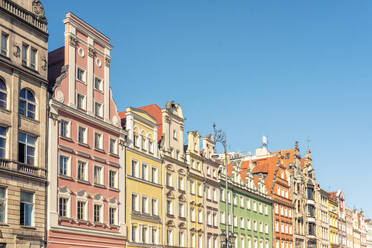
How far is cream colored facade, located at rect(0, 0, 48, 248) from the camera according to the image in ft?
145

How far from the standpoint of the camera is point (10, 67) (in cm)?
4556

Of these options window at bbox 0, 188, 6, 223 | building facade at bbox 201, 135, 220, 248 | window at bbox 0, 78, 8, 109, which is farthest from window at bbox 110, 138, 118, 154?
building facade at bbox 201, 135, 220, 248

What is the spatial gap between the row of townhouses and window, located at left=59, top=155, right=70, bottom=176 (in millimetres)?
88

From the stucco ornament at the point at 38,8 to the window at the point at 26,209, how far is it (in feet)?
48.9

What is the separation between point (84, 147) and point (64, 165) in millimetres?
3277

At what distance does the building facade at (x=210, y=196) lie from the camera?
253ft

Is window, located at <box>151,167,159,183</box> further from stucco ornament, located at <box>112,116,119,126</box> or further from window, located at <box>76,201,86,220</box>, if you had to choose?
window, located at <box>76,201,86,220</box>

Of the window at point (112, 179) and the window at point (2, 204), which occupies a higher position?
the window at point (112, 179)

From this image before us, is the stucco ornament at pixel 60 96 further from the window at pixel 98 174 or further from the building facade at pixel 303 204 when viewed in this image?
the building facade at pixel 303 204

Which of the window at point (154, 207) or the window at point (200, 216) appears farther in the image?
the window at point (200, 216)

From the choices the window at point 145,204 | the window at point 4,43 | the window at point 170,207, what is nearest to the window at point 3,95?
the window at point 4,43

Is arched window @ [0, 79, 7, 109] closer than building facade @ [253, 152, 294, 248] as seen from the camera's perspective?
Yes

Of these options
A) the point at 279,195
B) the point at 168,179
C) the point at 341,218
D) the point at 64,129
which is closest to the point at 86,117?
the point at 64,129

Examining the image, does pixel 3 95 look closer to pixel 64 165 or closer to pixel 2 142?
pixel 2 142
